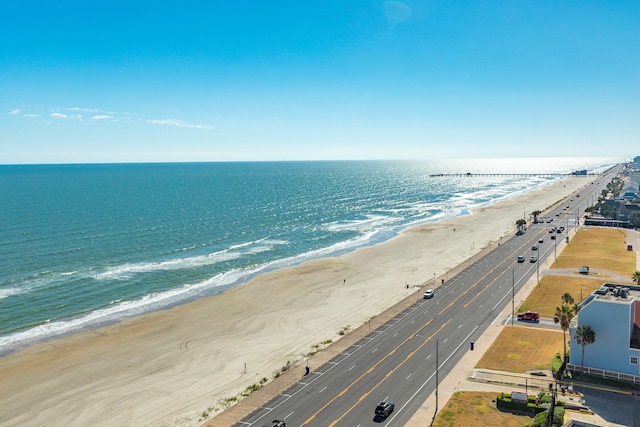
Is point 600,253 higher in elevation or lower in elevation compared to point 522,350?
higher

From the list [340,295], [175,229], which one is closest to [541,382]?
[340,295]

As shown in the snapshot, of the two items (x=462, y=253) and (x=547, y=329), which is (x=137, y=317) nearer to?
(x=547, y=329)

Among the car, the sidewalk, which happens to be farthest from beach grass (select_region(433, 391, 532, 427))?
the car

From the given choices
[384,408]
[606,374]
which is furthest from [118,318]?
[606,374]

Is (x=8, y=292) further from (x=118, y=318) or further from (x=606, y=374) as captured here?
(x=606, y=374)

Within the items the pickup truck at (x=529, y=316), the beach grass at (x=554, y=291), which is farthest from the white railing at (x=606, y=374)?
the beach grass at (x=554, y=291)

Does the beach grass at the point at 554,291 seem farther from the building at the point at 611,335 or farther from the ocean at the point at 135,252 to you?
the ocean at the point at 135,252
